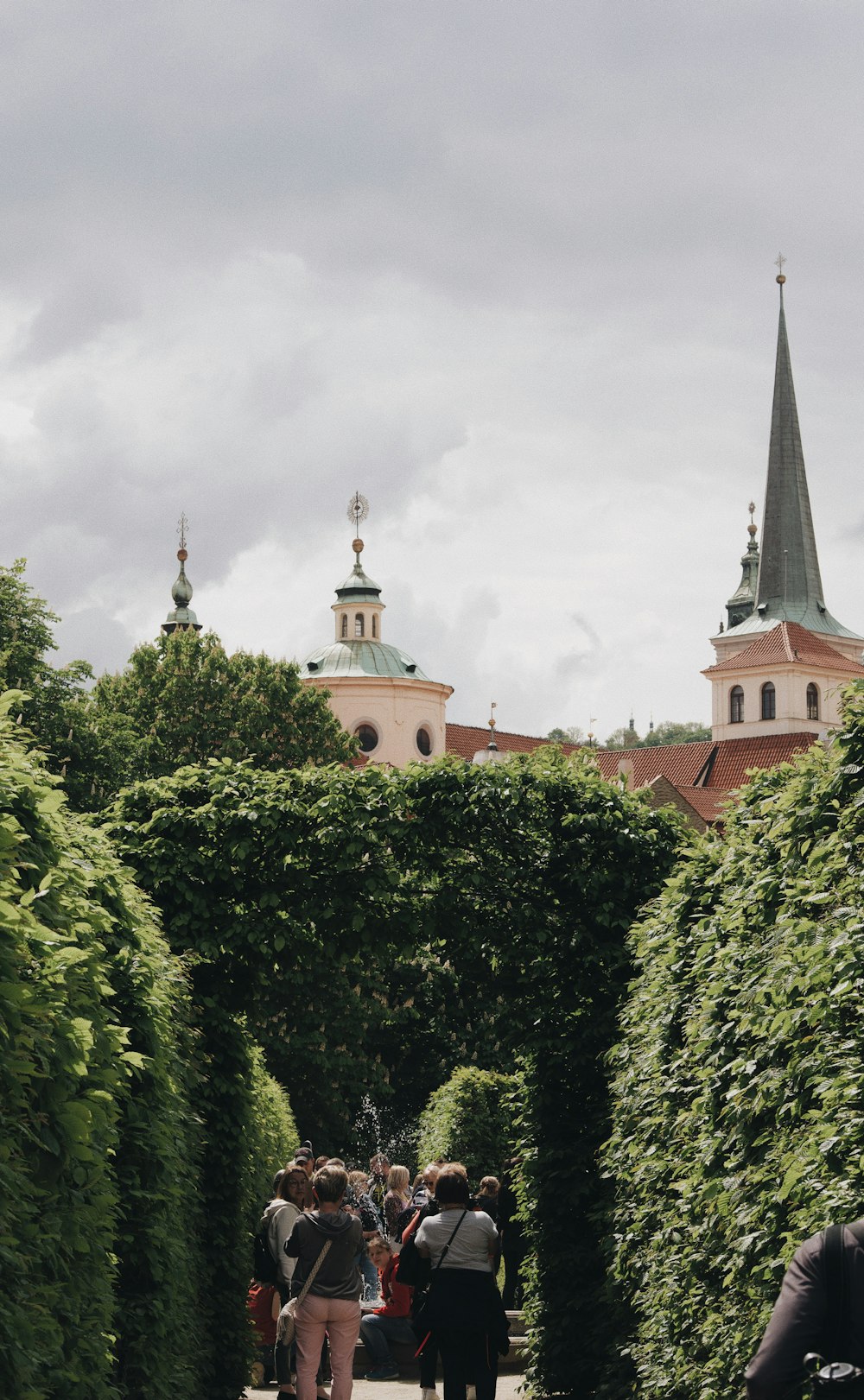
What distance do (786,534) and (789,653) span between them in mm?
8732

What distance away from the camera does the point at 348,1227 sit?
436 inches

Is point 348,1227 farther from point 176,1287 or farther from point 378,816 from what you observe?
A: point 378,816

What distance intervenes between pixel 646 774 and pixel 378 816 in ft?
319

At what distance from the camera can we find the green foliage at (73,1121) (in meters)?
5.49

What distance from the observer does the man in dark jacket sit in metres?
4.56

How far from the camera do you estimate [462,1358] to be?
1084cm

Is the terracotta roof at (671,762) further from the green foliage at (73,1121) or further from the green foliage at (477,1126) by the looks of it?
the green foliage at (73,1121)

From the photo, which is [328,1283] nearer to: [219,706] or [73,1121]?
[73,1121]

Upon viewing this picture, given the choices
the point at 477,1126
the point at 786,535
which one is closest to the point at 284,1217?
the point at 477,1126

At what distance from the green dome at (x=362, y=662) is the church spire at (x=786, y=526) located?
41969 mm

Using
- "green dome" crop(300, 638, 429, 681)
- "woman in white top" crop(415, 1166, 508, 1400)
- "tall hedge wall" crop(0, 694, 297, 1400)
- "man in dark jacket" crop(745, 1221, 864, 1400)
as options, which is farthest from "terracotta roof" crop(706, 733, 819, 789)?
"man in dark jacket" crop(745, 1221, 864, 1400)

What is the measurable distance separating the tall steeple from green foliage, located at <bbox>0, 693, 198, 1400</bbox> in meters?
114

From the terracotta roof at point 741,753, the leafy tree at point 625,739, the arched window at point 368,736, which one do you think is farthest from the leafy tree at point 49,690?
the leafy tree at point 625,739

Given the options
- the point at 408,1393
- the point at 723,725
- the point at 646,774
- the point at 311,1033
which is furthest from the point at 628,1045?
the point at 723,725
